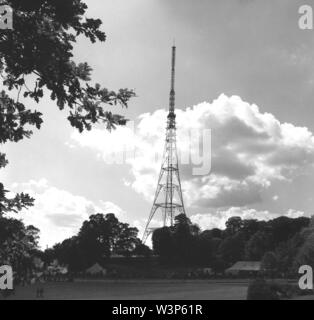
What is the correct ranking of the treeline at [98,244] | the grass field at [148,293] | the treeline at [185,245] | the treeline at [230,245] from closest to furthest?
the grass field at [148,293]
the treeline at [230,245]
the treeline at [185,245]
the treeline at [98,244]

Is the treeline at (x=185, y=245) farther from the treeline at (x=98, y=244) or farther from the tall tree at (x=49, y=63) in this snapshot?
the tall tree at (x=49, y=63)

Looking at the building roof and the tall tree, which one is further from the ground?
the tall tree

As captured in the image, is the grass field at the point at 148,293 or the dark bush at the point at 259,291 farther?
the grass field at the point at 148,293

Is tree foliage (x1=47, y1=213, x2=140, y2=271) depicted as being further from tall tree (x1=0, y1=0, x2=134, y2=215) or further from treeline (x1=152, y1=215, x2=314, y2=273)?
tall tree (x1=0, y1=0, x2=134, y2=215)

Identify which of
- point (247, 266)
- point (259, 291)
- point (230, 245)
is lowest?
point (247, 266)

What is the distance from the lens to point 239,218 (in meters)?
168

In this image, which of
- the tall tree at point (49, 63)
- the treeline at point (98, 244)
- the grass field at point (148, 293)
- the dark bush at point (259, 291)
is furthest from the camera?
the treeline at point (98, 244)

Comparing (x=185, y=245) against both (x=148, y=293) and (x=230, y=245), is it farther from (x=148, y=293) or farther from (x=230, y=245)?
(x=148, y=293)

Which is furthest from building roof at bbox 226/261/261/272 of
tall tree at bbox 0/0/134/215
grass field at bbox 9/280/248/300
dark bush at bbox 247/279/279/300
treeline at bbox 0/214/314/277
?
tall tree at bbox 0/0/134/215

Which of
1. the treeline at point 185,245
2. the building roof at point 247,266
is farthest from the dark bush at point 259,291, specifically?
the building roof at point 247,266

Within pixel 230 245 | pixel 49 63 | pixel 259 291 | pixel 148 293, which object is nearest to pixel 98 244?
pixel 230 245
